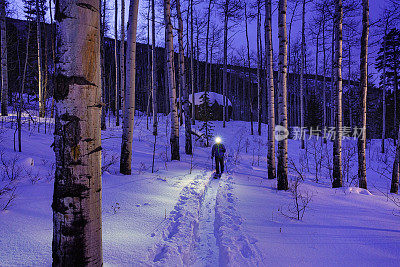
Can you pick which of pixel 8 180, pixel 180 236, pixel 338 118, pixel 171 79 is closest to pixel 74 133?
pixel 180 236

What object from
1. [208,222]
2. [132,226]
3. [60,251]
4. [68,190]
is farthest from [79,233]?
[208,222]

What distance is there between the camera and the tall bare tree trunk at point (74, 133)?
1262 millimetres

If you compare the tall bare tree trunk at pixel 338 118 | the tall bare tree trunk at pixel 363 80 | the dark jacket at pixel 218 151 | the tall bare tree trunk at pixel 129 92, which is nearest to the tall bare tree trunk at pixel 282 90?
the tall bare tree trunk at pixel 338 118

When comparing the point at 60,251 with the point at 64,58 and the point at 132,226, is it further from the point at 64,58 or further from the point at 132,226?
the point at 132,226

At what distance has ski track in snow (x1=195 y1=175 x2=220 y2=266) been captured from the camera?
258cm

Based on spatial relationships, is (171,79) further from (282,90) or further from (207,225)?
(207,225)

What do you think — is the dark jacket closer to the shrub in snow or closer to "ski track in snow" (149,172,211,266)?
"ski track in snow" (149,172,211,266)

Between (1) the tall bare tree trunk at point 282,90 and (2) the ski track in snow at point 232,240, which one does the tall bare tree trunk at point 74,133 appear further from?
(1) the tall bare tree trunk at point 282,90

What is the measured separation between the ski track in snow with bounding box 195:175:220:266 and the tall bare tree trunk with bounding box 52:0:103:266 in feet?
5.63

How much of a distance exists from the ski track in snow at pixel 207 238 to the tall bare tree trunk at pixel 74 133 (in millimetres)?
1715

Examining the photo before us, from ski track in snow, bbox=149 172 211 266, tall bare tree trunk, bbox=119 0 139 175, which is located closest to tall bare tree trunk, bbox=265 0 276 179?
ski track in snow, bbox=149 172 211 266

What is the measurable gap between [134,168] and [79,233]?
18.6ft

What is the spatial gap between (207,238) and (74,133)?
2653 mm

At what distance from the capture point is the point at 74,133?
1275 mm
